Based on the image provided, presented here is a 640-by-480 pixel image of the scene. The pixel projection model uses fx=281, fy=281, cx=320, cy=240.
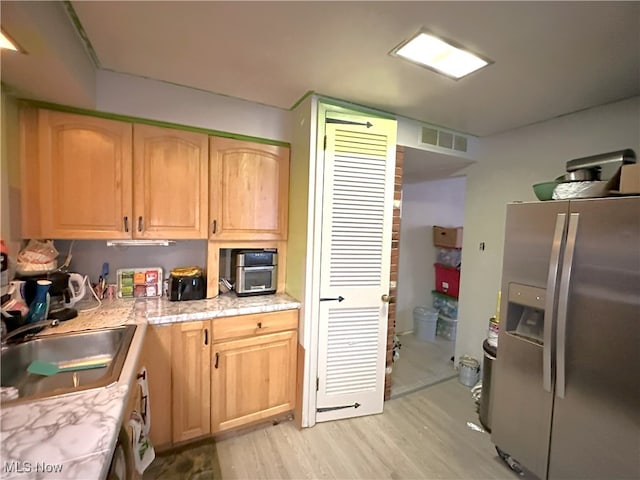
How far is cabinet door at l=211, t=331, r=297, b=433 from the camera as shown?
5.90ft

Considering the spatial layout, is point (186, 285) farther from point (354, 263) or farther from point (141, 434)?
point (354, 263)

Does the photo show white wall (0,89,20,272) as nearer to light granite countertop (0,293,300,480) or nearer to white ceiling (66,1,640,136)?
white ceiling (66,1,640,136)

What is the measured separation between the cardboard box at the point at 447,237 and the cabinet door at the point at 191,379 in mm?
3102

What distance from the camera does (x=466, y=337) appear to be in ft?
9.15

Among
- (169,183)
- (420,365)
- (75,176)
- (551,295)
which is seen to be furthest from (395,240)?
(75,176)

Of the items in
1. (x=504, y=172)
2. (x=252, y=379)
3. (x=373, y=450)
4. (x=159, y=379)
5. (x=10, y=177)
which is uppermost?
(x=504, y=172)

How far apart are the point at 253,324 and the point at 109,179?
124cm

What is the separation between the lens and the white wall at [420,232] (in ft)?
12.4

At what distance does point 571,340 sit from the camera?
4.62 ft

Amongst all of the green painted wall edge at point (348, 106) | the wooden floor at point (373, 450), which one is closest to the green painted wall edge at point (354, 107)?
the green painted wall edge at point (348, 106)

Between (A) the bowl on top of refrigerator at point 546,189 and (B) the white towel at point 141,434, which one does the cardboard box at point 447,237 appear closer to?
(A) the bowl on top of refrigerator at point 546,189

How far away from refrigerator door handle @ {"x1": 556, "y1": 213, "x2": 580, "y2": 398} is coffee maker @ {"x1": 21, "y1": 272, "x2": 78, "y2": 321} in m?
2.58

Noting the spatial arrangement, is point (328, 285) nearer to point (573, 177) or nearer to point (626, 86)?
point (573, 177)

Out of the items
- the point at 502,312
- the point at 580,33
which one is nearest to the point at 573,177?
the point at 580,33
